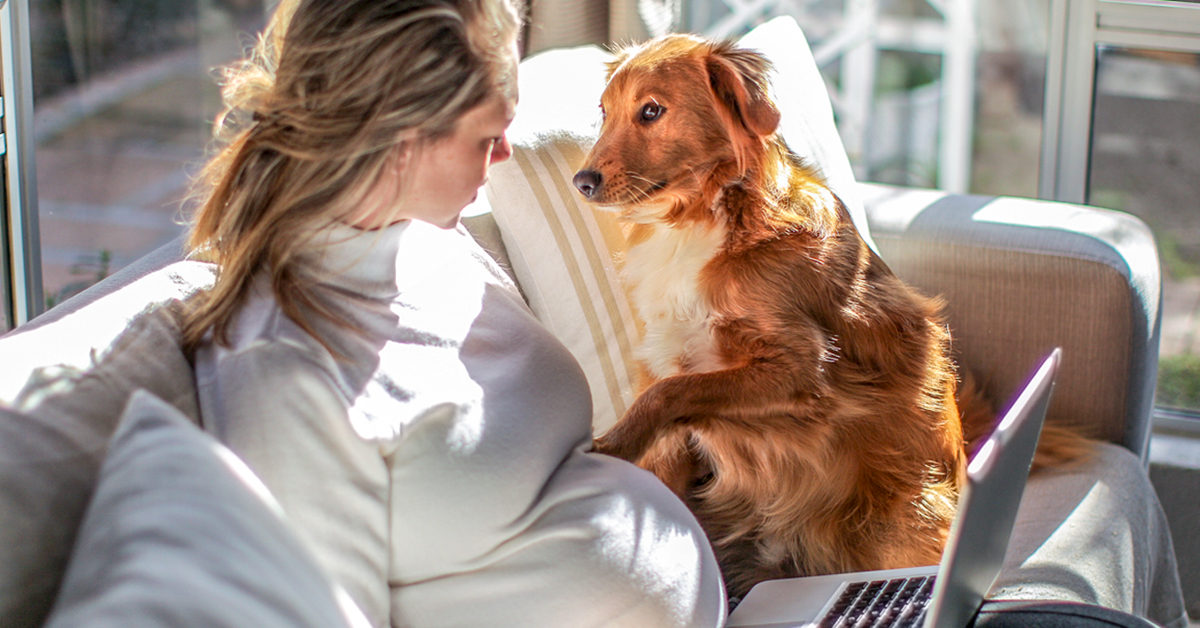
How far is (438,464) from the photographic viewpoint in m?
0.85

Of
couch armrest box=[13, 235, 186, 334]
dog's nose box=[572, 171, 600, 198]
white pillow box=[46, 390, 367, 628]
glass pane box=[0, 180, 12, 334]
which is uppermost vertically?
dog's nose box=[572, 171, 600, 198]

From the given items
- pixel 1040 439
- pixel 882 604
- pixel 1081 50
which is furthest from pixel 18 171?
pixel 1081 50

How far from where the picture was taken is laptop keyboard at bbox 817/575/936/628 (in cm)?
113

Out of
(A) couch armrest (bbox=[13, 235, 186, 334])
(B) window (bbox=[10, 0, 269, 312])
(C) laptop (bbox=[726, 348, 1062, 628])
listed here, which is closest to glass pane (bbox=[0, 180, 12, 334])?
(A) couch armrest (bbox=[13, 235, 186, 334])

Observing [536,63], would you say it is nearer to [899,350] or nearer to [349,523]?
[899,350]

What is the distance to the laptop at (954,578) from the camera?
80 cm

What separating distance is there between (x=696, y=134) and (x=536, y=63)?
58 cm

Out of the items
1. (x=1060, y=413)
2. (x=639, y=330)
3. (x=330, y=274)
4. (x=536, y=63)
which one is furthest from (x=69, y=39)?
(x=1060, y=413)

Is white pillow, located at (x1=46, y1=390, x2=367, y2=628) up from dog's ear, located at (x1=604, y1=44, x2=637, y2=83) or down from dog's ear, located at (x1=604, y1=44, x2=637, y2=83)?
down

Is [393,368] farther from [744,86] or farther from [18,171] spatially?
[18,171]

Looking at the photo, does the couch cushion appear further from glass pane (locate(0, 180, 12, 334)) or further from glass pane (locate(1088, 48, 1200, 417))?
glass pane (locate(1088, 48, 1200, 417))

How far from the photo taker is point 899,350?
138 centimetres

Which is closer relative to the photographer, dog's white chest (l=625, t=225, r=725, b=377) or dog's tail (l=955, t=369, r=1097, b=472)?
dog's white chest (l=625, t=225, r=725, b=377)

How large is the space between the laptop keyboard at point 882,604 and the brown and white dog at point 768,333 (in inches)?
4.3
